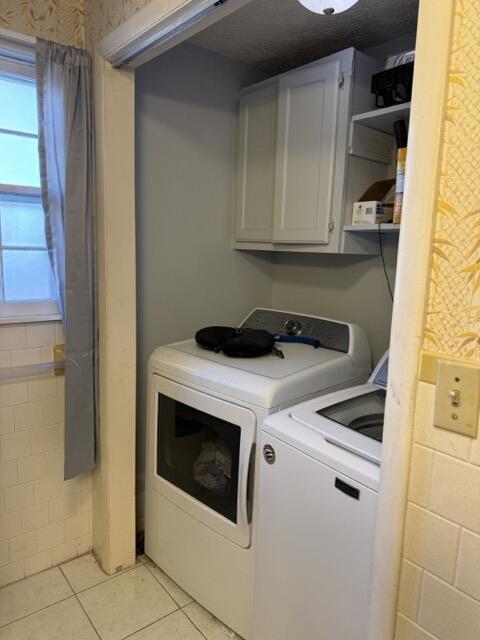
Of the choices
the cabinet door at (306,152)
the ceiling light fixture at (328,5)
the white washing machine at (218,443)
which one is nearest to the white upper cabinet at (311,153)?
the cabinet door at (306,152)

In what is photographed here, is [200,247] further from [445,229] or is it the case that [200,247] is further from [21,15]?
[445,229]

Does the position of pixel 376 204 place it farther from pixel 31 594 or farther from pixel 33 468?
pixel 31 594

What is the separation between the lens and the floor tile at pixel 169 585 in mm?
1940

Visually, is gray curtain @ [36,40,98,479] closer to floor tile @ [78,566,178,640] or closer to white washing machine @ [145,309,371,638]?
white washing machine @ [145,309,371,638]

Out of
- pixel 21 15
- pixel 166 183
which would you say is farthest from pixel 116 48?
pixel 166 183

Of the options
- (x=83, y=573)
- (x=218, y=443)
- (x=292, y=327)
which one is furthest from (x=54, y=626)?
(x=292, y=327)

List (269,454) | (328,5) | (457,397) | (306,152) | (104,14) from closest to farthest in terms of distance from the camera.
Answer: (457,397)
(328,5)
(269,454)
(104,14)
(306,152)

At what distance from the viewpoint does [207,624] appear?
182 centimetres

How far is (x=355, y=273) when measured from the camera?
221cm

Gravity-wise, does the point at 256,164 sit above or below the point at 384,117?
below

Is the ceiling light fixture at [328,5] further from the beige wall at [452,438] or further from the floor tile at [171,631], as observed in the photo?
the floor tile at [171,631]

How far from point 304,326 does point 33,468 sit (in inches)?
55.2

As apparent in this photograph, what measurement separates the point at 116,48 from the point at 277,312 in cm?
134

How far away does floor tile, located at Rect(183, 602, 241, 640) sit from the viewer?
69.6 inches
